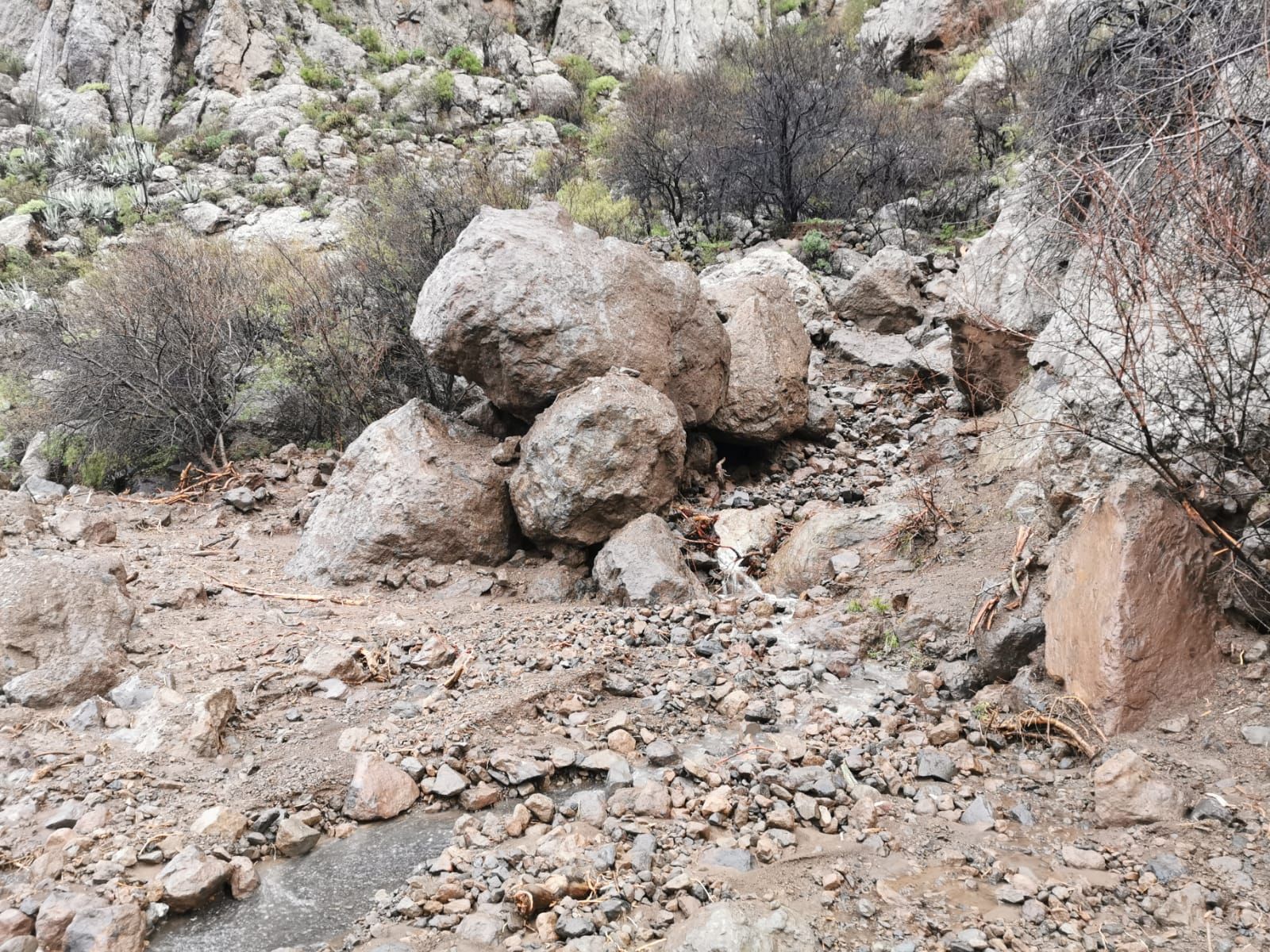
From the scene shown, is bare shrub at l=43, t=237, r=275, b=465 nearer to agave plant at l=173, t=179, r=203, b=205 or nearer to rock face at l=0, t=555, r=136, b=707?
rock face at l=0, t=555, r=136, b=707

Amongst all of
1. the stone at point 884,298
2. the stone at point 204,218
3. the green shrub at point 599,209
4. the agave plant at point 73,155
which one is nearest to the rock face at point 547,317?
the stone at point 884,298

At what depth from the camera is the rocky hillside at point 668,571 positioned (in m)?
2.36

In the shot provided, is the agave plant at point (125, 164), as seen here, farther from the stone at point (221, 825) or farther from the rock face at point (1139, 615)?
the rock face at point (1139, 615)

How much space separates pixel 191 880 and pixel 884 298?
8.62 metres

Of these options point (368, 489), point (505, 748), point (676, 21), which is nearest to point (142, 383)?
point (368, 489)

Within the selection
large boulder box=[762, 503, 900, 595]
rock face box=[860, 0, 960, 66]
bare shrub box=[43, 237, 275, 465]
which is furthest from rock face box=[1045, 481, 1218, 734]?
rock face box=[860, 0, 960, 66]

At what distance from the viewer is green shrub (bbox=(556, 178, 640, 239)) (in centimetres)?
1150

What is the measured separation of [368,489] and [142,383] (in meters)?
4.75

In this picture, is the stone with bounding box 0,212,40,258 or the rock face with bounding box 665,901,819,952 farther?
the stone with bounding box 0,212,40,258

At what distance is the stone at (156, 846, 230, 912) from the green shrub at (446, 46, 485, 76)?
25.6 m

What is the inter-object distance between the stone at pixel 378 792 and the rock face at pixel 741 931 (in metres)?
1.23

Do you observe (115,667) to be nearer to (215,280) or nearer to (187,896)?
(187,896)

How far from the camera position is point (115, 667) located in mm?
3703

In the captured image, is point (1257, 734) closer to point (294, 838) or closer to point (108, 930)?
point (294, 838)
